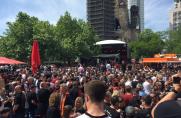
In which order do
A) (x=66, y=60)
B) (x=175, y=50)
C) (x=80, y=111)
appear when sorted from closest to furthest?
1. (x=80, y=111)
2. (x=66, y=60)
3. (x=175, y=50)

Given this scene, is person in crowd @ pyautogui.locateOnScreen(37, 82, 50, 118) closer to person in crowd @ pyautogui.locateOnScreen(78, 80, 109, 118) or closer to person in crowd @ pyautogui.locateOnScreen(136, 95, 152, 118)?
person in crowd @ pyautogui.locateOnScreen(136, 95, 152, 118)

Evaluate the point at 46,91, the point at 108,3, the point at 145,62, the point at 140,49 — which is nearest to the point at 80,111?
the point at 46,91

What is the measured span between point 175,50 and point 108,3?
213ft

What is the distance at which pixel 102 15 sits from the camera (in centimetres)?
17375

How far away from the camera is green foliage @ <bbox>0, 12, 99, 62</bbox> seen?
2808 inches

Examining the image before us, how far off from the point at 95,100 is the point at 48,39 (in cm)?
6963

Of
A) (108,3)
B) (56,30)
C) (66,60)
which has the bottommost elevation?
(66,60)

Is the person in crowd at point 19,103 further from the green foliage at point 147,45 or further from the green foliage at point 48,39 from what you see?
the green foliage at point 147,45

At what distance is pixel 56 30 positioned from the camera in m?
86.6

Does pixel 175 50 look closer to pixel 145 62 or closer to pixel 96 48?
pixel 96 48

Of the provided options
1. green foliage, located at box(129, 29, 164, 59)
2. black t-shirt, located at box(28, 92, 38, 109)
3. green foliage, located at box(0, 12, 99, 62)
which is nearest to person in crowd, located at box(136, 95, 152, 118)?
black t-shirt, located at box(28, 92, 38, 109)

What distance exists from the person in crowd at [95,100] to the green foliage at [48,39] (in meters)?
66.7

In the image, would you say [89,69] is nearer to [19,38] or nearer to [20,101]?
[20,101]

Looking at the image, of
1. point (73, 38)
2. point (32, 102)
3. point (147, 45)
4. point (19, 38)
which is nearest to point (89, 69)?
point (32, 102)
